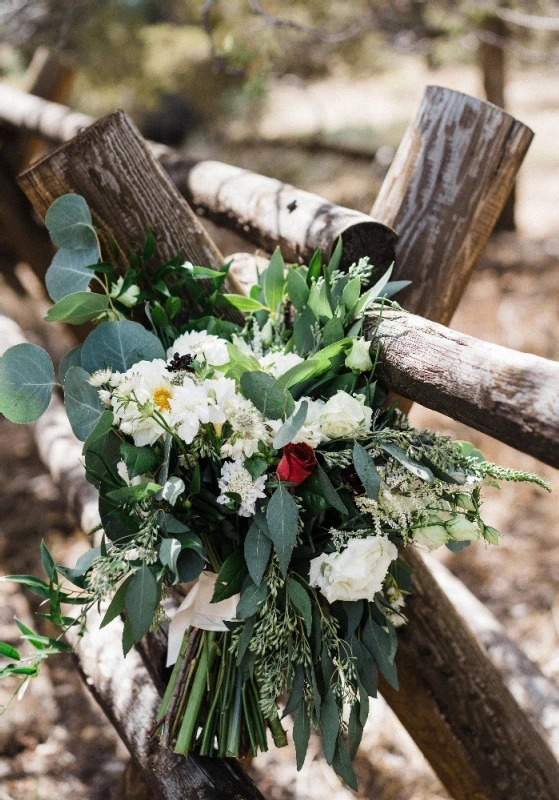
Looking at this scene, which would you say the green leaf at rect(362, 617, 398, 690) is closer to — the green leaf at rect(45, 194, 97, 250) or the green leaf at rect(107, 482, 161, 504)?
the green leaf at rect(107, 482, 161, 504)

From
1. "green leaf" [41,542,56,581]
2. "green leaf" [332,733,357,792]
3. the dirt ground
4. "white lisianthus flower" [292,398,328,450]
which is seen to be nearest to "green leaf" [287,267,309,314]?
"white lisianthus flower" [292,398,328,450]

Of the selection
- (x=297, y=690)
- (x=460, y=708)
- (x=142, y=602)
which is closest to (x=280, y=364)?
(x=142, y=602)

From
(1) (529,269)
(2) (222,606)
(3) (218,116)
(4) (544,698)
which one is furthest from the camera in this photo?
(3) (218,116)

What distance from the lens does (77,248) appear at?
120 cm

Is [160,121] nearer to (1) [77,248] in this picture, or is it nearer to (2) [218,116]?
(2) [218,116]

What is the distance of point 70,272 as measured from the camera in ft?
3.85

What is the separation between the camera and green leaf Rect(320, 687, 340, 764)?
1020mm

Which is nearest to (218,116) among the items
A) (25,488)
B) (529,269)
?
(529,269)

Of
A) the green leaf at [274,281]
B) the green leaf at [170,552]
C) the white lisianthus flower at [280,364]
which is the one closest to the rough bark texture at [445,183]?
the green leaf at [274,281]

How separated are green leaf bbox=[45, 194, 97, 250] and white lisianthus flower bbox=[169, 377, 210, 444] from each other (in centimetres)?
41

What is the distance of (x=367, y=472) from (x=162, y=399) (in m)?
0.32

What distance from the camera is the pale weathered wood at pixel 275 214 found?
130cm

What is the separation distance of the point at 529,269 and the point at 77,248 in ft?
13.7

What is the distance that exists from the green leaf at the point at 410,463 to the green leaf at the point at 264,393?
0.54 ft
